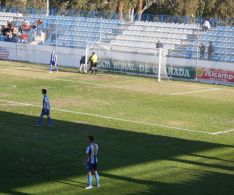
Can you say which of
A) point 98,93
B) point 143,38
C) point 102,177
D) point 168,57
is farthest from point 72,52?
point 102,177

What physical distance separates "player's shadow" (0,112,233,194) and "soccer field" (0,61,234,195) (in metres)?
0.03

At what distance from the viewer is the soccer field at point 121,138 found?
18062 mm

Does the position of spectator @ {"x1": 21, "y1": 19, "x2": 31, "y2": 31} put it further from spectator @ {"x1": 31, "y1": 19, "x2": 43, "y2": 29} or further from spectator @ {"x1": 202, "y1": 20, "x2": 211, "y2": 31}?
spectator @ {"x1": 202, "y1": 20, "x2": 211, "y2": 31}

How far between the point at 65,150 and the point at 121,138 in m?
3.31

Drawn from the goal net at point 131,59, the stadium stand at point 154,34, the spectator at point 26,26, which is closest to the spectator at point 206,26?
the stadium stand at point 154,34

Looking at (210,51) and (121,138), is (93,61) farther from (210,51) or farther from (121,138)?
(121,138)

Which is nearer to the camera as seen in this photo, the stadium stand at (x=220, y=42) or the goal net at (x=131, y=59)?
the goal net at (x=131, y=59)

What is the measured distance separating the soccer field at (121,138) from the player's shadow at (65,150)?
31mm

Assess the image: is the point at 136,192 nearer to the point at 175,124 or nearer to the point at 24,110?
the point at 175,124

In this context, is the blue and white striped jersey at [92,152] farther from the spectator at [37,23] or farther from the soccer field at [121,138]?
the spectator at [37,23]

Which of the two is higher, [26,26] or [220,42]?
[26,26]

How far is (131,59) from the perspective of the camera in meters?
50.3

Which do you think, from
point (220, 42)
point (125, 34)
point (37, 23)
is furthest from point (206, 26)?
point (37, 23)

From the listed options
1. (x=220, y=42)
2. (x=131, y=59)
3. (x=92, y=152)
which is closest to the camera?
(x=92, y=152)
